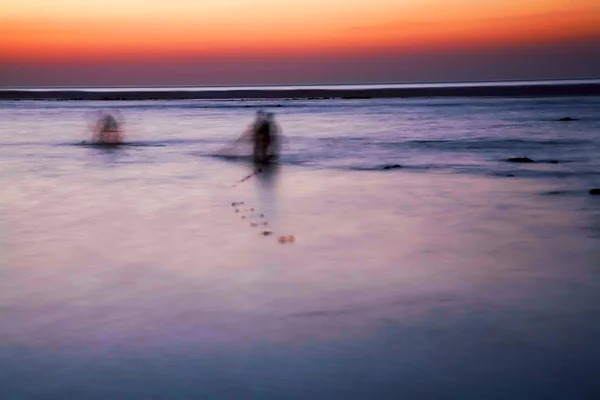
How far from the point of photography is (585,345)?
4961mm

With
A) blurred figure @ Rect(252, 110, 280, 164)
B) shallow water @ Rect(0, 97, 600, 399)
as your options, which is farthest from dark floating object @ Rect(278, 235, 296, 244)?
blurred figure @ Rect(252, 110, 280, 164)

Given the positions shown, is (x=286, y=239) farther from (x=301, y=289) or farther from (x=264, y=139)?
(x=264, y=139)

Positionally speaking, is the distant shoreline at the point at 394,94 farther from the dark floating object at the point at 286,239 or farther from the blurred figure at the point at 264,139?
the dark floating object at the point at 286,239

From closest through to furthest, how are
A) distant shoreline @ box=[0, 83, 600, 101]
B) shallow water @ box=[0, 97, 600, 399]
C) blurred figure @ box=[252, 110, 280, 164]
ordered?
1. shallow water @ box=[0, 97, 600, 399]
2. blurred figure @ box=[252, 110, 280, 164]
3. distant shoreline @ box=[0, 83, 600, 101]

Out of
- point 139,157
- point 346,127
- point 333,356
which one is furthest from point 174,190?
point 346,127

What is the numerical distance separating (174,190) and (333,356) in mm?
9044

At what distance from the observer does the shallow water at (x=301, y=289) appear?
448cm

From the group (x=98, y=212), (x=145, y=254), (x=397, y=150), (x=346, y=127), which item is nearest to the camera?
(x=145, y=254)

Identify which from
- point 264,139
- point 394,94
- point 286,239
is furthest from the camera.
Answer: point 394,94

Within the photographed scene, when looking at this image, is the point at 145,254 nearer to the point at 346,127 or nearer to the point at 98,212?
the point at 98,212

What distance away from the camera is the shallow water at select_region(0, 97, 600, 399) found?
448 centimetres

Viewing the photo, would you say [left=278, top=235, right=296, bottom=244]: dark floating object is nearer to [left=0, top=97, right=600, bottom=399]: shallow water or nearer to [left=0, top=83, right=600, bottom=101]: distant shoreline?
[left=0, top=97, right=600, bottom=399]: shallow water

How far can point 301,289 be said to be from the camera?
6422 millimetres

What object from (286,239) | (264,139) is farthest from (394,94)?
(286,239)
